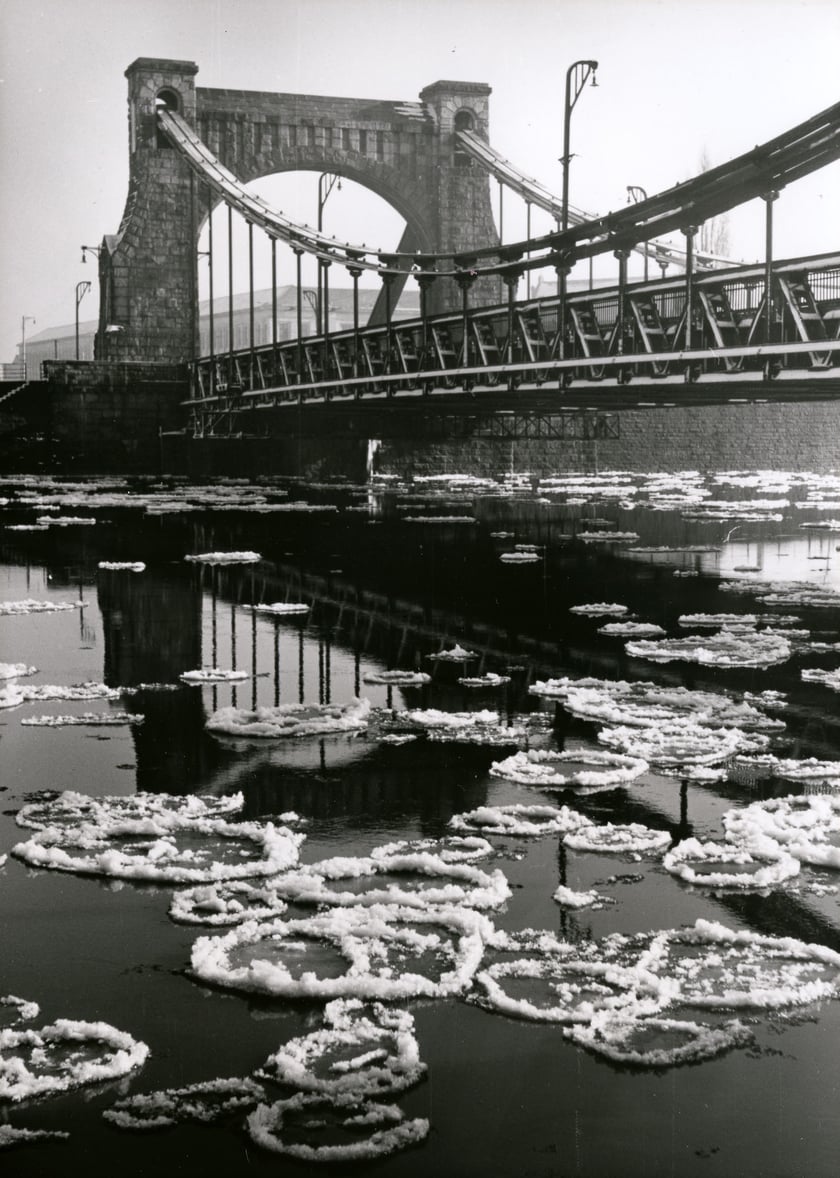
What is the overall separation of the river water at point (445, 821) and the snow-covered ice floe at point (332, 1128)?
0.09ft

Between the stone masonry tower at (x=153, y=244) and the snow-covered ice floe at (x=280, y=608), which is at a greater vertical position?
the stone masonry tower at (x=153, y=244)

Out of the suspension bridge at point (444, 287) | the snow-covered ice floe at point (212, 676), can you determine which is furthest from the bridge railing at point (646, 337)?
the snow-covered ice floe at point (212, 676)

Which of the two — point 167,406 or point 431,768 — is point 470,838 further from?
point 167,406

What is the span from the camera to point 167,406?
47.3 meters

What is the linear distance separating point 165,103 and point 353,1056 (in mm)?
51384

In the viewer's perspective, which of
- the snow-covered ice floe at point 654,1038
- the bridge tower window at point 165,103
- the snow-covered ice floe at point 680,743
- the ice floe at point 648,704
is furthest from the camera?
the bridge tower window at point 165,103

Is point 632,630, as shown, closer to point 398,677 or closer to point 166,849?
point 398,677

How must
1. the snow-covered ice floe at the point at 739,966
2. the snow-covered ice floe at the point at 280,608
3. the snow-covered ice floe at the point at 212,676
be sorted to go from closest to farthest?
the snow-covered ice floe at the point at 739,966
the snow-covered ice floe at the point at 212,676
the snow-covered ice floe at the point at 280,608

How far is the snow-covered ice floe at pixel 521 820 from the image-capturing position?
5.33 meters

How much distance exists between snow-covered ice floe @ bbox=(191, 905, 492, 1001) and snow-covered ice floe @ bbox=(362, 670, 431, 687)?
4.08 metres

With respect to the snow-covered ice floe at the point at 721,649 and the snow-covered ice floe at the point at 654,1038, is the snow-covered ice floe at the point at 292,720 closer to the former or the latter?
the snow-covered ice floe at the point at 721,649

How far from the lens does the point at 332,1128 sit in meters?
3.11

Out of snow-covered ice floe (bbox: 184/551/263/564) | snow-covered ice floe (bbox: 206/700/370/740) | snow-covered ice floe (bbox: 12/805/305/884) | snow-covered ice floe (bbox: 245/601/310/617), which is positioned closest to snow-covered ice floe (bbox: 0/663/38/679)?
snow-covered ice floe (bbox: 206/700/370/740)

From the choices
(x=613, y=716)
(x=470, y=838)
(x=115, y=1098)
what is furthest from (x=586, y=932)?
(x=613, y=716)
